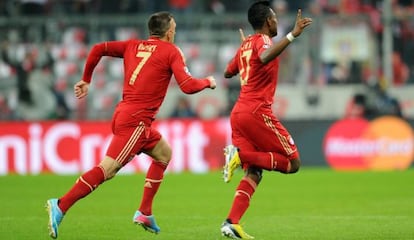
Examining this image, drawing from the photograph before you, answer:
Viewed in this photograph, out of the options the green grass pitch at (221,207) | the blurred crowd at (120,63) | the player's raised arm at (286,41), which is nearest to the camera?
the player's raised arm at (286,41)

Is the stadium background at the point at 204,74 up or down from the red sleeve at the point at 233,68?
down

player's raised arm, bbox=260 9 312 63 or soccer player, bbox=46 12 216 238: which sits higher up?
player's raised arm, bbox=260 9 312 63

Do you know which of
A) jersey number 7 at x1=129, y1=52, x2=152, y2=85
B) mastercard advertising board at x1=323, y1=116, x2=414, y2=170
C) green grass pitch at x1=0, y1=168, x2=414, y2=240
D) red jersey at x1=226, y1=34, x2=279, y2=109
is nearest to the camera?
red jersey at x1=226, y1=34, x2=279, y2=109

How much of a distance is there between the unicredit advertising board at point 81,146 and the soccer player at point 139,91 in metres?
11.4

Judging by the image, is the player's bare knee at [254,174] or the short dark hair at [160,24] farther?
the short dark hair at [160,24]

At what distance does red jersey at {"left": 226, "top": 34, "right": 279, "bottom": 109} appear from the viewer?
31.9 ft

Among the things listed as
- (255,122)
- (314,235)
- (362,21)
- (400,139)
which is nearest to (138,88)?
(255,122)

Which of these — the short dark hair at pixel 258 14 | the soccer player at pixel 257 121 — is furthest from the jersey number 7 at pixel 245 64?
the short dark hair at pixel 258 14

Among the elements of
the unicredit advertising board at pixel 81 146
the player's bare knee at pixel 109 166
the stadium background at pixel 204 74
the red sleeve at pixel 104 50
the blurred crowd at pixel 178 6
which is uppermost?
the red sleeve at pixel 104 50

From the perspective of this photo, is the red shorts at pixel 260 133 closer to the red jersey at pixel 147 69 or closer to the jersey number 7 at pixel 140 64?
the red jersey at pixel 147 69

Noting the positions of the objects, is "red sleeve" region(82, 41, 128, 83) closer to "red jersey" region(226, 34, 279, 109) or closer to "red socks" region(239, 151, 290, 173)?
"red jersey" region(226, 34, 279, 109)

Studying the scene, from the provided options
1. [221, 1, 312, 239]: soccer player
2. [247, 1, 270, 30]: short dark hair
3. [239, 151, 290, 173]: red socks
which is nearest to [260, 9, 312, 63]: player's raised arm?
[221, 1, 312, 239]: soccer player

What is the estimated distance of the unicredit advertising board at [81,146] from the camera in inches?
848

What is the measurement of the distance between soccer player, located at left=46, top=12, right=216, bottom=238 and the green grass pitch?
29.7 inches
